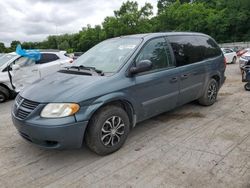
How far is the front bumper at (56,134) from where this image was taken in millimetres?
3260

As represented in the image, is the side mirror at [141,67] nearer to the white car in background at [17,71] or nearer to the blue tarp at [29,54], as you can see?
the white car in background at [17,71]

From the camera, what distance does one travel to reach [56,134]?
3.26 meters

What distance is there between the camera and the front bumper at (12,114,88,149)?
10.7ft

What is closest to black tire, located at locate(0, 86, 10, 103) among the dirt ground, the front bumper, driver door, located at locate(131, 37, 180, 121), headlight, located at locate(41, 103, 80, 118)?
the dirt ground

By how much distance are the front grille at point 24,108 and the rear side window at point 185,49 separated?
9.00 feet

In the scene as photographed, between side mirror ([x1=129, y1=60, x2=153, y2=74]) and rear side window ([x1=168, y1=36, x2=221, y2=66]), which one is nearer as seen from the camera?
side mirror ([x1=129, y1=60, x2=153, y2=74])

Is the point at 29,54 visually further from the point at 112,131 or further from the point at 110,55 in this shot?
Answer: the point at 112,131

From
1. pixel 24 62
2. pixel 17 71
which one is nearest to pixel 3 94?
pixel 17 71

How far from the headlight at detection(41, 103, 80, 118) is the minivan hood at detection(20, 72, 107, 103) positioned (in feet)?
0.22

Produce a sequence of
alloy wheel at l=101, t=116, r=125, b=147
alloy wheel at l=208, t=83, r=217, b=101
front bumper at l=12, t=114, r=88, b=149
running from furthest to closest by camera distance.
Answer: alloy wheel at l=208, t=83, r=217, b=101
alloy wheel at l=101, t=116, r=125, b=147
front bumper at l=12, t=114, r=88, b=149

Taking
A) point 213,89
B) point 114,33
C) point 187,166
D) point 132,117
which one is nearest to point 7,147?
point 132,117

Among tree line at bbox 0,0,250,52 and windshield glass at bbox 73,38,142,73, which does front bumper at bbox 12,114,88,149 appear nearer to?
windshield glass at bbox 73,38,142,73

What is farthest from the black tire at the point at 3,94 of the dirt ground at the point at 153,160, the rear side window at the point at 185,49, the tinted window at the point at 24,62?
the rear side window at the point at 185,49

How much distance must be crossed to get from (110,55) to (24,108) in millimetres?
1667
